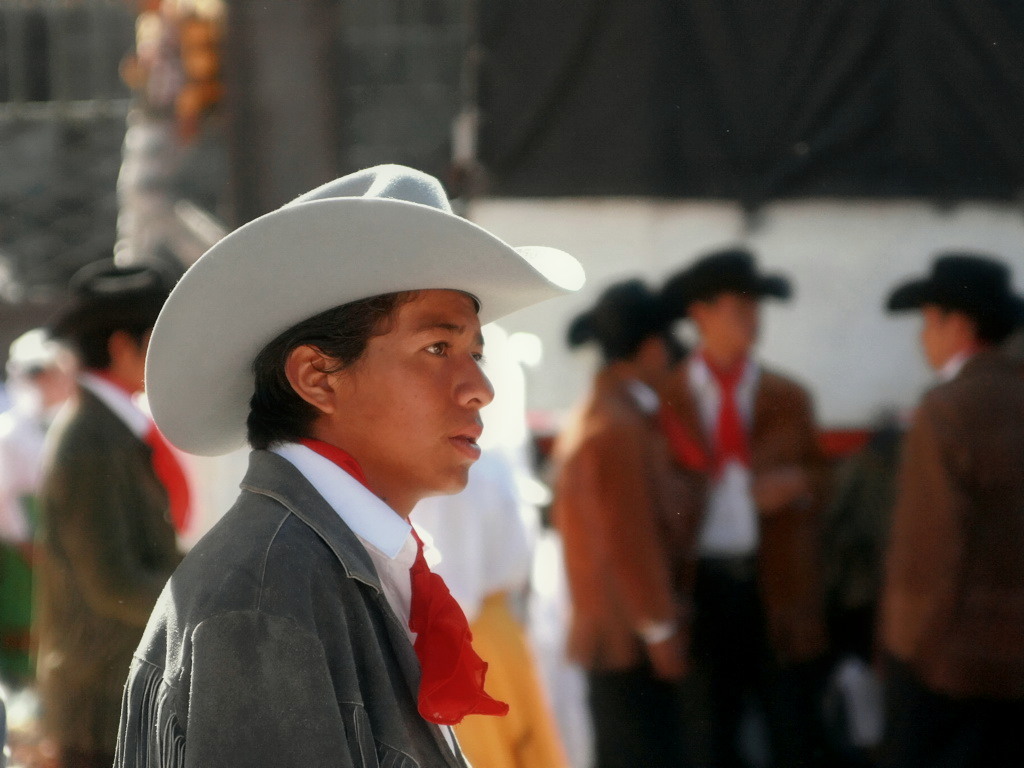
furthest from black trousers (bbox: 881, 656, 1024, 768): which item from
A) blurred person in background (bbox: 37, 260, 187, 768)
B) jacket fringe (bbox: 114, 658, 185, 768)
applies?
jacket fringe (bbox: 114, 658, 185, 768)

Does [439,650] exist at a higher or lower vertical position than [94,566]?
higher

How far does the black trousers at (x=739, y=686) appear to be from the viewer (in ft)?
13.2

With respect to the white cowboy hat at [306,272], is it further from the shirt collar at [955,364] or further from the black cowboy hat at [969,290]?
the black cowboy hat at [969,290]

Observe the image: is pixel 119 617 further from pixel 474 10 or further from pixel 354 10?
pixel 354 10

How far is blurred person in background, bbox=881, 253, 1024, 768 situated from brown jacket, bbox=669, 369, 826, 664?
0.32 metres

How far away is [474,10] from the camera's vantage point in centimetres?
418

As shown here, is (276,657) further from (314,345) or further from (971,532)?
(971,532)

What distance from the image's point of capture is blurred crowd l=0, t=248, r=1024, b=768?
136 inches

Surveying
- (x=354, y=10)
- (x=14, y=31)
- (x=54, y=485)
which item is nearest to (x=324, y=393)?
(x=54, y=485)

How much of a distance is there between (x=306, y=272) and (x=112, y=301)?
248 centimetres

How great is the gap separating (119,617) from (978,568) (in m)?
2.32

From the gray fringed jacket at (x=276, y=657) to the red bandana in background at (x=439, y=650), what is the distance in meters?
0.03

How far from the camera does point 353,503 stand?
1.58 m

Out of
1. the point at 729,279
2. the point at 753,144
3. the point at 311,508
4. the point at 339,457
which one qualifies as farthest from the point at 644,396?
the point at 311,508
